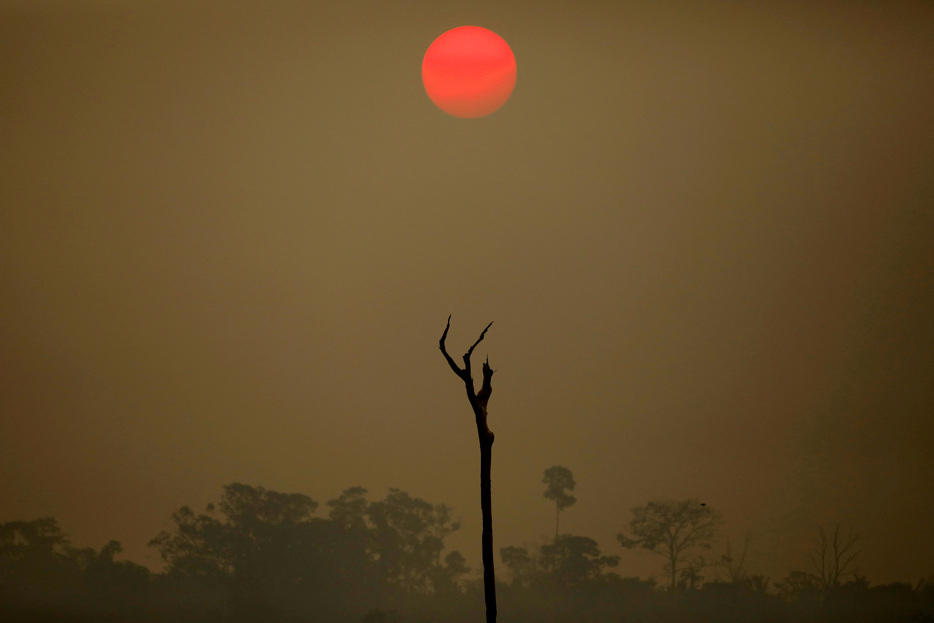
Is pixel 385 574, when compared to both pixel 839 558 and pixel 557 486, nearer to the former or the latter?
pixel 557 486

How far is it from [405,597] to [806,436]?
7.98 ft

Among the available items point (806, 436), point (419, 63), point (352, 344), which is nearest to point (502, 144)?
point (419, 63)

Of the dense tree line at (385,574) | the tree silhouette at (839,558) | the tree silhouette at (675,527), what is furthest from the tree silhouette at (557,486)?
the tree silhouette at (839,558)

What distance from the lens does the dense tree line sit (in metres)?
4.12

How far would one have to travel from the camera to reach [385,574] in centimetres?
414

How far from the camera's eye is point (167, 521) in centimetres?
413

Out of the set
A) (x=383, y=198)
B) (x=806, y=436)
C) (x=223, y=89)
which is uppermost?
(x=223, y=89)

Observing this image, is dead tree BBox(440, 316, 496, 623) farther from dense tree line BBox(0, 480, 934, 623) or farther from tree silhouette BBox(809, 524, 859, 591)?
tree silhouette BBox(809, 524, 859, 591)

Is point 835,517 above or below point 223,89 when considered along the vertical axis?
below

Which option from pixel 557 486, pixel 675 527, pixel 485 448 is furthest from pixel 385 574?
pixel 485 448

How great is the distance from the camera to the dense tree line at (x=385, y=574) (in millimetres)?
4125

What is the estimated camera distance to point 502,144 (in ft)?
13.7

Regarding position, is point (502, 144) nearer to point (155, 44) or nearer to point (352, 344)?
point (352, 344)

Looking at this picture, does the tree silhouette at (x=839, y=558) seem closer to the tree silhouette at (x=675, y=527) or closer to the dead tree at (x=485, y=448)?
the tree silhouette at (x=675, y=527)
